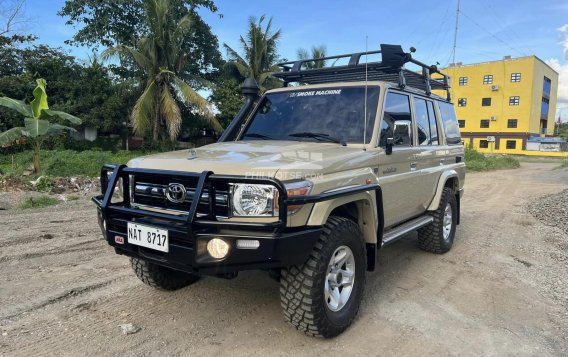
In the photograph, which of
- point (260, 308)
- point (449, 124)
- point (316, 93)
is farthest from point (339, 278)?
point (449, 124)

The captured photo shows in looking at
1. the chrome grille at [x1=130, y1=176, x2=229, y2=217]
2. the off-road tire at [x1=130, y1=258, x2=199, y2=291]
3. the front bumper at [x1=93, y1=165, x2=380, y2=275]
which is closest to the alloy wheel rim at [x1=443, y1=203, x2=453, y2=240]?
the front bumper at [x1=93, y1=165, x2=380, y2=275]

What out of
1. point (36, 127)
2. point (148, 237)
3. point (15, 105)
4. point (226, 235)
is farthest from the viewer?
point (15, 105)

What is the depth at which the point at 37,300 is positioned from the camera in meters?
3.79

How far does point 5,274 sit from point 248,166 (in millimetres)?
3314

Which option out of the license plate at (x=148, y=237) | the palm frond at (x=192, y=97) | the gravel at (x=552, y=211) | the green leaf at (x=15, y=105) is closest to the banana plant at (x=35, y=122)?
the green leaf at (x=15, y=105)

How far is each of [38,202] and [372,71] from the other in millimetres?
7430

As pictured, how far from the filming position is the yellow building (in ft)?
172

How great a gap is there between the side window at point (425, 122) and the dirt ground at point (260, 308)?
1568 millimetres

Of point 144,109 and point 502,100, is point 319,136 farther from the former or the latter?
point 502,100

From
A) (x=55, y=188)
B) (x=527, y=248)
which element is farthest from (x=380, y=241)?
(x=55, y=188)

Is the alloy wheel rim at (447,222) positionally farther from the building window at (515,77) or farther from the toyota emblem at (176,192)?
the building window at (515,77)

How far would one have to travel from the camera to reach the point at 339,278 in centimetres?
344

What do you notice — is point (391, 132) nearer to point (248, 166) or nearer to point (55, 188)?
point (248, 166)

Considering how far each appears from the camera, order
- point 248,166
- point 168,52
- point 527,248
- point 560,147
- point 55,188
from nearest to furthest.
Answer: point 248,166
point 527,248
point 55,188
point 168,52
point 560,147
